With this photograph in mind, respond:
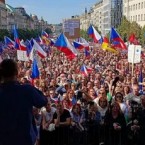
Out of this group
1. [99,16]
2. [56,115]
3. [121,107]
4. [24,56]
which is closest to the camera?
[56,115]

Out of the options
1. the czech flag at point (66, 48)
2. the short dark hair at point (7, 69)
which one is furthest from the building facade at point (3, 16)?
the short dark hair at point (7, 69)

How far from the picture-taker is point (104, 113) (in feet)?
27.1

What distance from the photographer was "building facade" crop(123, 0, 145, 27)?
279 ft

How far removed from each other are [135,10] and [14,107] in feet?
291

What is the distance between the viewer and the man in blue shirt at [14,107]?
3.54m

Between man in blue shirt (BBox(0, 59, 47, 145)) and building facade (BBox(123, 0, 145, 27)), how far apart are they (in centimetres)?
8204

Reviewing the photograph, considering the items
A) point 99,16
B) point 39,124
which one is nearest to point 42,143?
point 39,124

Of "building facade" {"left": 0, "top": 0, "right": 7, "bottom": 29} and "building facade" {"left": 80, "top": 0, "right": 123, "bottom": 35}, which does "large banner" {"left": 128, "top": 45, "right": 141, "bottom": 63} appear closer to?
"building facade" {"left": 0, "top": 0, "right": 7, "bottom": 29}

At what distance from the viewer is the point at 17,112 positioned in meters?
3.58

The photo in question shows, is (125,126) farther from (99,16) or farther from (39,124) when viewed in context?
(99,16)

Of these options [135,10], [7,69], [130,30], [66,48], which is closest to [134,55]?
[66,48]

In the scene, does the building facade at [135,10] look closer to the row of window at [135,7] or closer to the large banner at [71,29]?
the row of window at [135,7]

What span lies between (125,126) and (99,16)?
159 m

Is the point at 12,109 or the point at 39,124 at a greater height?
the point at 12,109
